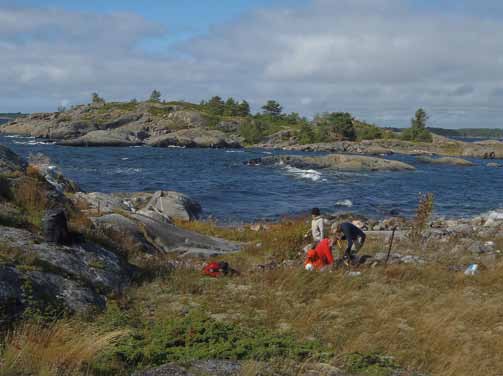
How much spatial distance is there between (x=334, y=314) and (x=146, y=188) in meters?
28.2

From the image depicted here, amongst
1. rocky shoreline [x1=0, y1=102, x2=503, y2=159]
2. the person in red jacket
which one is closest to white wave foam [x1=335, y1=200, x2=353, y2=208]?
the person in red jacket

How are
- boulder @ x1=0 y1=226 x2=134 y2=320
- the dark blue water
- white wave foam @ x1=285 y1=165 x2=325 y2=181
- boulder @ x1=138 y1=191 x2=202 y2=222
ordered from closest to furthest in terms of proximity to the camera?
1. boulder @ x1=0 y1=226 x2=134 y2=320
2. boulder @ x1=138 y1=191 x2=202 y2=222
3. the dark blue water
4. white wave foam @ x1=285 y1=165 x2=325 y2=181

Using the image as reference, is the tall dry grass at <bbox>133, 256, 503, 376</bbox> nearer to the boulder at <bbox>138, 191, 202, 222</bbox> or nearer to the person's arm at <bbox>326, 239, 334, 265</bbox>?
the person's arm at <bbox>326, 239, 334, 265</bbox>

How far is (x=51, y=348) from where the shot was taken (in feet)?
15.7

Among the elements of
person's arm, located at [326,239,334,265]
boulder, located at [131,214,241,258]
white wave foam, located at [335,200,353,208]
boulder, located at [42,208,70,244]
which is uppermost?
boulder, located at [42,208,70,244]

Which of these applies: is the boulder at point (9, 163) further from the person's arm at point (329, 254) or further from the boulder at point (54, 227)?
the person's arm at point (329, 254)

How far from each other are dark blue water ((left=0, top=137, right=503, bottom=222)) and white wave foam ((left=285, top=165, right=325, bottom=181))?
9 centimetres

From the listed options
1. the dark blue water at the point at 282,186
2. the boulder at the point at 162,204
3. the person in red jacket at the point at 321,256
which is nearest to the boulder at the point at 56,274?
the person in red jacket at the point at 321,256

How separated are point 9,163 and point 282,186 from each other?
1032 inches

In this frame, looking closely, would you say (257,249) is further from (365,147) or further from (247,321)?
(365,147)

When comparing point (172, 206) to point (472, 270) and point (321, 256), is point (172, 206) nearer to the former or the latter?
point (321, 256)

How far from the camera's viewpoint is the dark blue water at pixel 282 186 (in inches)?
1132

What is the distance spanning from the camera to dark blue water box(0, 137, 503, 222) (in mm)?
28763

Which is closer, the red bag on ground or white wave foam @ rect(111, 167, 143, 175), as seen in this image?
the red bag on ground
